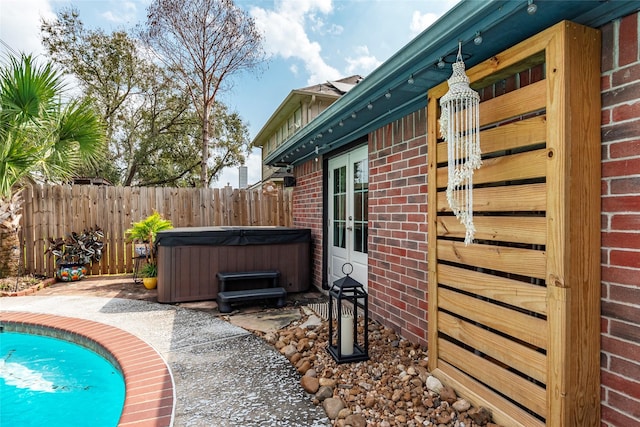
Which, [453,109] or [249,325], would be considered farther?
[249,325]

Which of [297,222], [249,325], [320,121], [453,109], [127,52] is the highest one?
[127,52]

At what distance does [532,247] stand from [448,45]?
1.17 metres

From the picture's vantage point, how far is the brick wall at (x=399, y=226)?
2.80 metres

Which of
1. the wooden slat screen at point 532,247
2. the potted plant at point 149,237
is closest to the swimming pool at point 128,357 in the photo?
the potted plant at point 149,237

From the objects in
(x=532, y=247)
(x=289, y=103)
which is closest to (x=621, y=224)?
(x=532, y=247)

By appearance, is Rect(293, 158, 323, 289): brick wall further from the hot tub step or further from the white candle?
the white candle

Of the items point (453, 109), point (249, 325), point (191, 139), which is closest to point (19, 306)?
point (249, 325)

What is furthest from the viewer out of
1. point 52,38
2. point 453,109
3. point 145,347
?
point 52,38

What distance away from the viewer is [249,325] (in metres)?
3.56

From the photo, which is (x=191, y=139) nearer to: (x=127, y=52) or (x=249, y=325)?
(x=127, y=52)

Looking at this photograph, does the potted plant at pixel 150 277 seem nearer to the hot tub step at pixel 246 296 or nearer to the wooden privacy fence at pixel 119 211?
the wooden privacy fence at pixel 119 211

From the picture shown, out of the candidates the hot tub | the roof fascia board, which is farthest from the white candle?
the roof fascia board

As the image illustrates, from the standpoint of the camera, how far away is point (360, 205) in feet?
13.1

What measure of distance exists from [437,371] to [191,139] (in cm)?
1403
